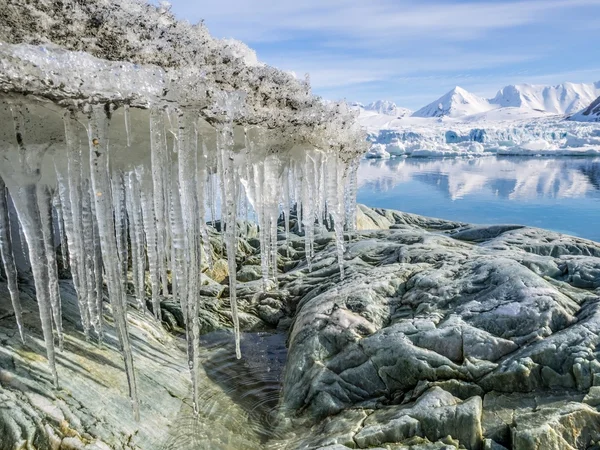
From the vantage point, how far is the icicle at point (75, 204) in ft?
10.00

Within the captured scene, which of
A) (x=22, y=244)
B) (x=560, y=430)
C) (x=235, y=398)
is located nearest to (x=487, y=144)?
(x=235, y=398)

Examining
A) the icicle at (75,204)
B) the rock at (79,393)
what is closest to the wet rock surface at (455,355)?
the rock at (79,393)

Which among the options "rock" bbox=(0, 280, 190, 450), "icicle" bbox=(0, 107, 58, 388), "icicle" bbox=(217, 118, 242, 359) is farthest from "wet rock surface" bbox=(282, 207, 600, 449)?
"icicle" bbox=(0, 107, 58, 388)

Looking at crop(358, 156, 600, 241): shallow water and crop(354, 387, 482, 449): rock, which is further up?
crop(354, 387, 482, 449): rock

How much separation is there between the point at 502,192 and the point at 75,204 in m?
33.5

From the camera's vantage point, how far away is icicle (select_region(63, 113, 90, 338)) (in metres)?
3.05

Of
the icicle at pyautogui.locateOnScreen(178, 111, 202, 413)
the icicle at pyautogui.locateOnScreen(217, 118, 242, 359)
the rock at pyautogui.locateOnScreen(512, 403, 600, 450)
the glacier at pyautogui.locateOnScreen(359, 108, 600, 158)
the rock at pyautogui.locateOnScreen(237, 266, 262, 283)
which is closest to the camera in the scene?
the icicle at pyautogui.locateOnScreen(178, 111, 202, 413)

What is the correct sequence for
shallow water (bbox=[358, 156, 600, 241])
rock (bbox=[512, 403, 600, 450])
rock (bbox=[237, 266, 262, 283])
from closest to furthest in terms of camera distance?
rock (bbox=[512, 403, 600, 450]) < rock (bbox=[237, 266, 262, 283]) < shallow water (bbox=[358, 156, 600, 241])

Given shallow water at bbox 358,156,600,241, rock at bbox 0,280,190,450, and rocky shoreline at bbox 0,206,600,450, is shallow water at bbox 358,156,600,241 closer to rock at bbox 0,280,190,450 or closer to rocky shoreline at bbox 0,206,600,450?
rocky shoreline at bbox 0,206,600,450

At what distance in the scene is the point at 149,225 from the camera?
14.3ft

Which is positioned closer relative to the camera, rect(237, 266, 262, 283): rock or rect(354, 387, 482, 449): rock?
rect(354, 387, 482, 449): rock

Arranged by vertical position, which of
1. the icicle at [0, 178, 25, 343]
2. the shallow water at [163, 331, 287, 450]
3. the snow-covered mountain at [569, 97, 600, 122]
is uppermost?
the snow-covered mountain at [569, 97, 600, 122]

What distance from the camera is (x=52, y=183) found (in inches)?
173

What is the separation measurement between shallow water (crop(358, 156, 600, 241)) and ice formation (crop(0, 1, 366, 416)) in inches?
762
